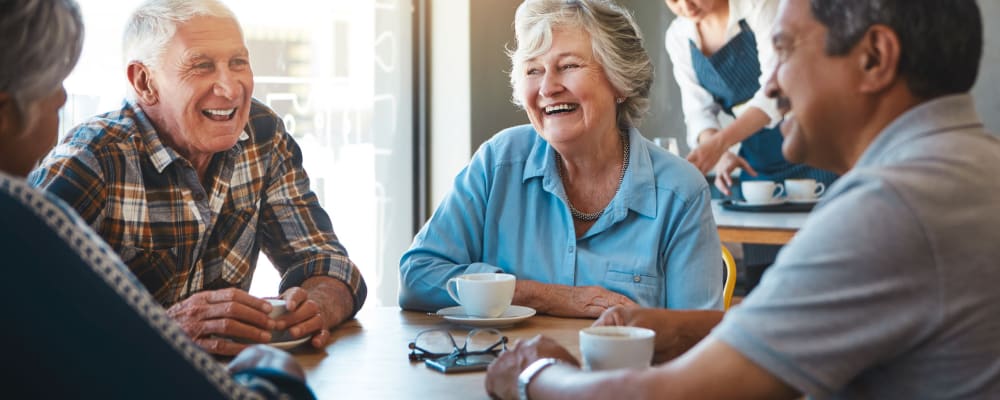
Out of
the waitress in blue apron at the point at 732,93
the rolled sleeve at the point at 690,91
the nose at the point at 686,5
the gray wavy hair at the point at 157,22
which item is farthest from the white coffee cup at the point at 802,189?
the gray wavy hair at the point at 157,22

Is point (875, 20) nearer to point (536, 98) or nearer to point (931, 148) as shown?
point (931, 148)

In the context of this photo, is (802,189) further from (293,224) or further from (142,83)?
(142,83)

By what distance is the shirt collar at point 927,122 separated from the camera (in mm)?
981

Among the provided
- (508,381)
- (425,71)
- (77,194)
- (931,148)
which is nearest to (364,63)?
(425,71)

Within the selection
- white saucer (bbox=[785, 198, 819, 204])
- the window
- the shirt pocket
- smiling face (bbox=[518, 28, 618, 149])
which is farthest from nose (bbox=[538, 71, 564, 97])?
the window

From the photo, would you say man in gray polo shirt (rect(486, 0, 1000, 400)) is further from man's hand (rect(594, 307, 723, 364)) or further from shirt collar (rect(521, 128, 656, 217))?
shirt collar (rect(521, 128, 656, 217))

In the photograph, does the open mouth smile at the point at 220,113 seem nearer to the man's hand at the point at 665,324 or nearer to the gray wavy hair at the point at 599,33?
the gray wavy hair at the point at 599,33

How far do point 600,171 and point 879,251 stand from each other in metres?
1.17

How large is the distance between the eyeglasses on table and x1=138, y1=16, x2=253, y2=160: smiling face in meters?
0.71

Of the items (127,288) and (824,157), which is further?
(824,157)

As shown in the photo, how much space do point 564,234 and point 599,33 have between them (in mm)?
440

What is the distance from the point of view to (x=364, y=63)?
13.7ft

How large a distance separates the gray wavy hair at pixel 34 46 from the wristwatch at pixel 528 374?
641 mm

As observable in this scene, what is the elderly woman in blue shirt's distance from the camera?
6.06 feet
